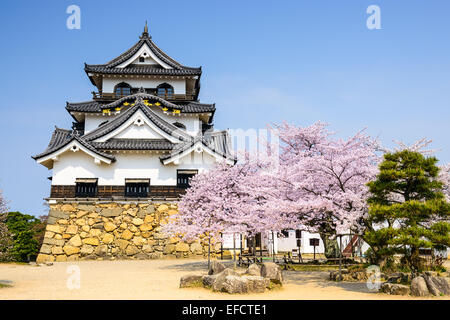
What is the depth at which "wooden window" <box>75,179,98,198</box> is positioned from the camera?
→ 83.3 ft

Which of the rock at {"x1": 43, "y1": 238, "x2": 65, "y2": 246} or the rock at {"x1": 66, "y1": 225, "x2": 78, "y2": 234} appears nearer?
the rock at {"x1": 43, "y1": 238, "x2": 65, "y2": 246}

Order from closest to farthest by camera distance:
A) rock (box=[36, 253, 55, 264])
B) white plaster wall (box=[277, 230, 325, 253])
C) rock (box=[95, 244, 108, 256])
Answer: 1. rock (box=[36, 253, 55, 264])
2. rock (box=[95, 244, 108, 256])
3. white plaster wall (box=[277, 230, 325, 253])

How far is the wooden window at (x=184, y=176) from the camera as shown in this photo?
25.8m

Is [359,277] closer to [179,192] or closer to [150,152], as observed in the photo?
[179,192]

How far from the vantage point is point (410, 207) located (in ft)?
35.9

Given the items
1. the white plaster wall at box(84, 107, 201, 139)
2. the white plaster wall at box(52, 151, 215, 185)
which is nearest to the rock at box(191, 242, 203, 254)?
the white plaster wall at box(52, 151, 215, 185)

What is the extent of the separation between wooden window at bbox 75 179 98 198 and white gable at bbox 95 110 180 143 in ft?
11.7

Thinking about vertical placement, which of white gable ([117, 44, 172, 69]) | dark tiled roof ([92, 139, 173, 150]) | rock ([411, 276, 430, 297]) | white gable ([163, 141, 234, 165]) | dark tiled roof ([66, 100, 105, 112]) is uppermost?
white gable ([117, 44, 172, 69])

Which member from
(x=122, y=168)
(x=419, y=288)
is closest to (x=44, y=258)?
(x=122, y=168)

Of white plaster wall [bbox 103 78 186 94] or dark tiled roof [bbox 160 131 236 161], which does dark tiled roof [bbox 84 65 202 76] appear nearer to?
white plaster wall [bbox 103 78 186 94]

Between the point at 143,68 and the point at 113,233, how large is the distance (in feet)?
48.4

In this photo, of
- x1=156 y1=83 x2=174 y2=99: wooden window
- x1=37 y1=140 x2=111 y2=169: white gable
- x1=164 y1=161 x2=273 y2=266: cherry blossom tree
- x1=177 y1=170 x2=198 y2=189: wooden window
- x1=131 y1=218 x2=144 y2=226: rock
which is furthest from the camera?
x1=156 y1=83 x2=174 y2=99: wooden window

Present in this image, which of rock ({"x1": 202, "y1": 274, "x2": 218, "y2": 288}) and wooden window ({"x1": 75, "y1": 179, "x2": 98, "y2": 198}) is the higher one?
wooden window ({"x1": 75, "y1": 179, "x2": 98, "y2": 198})

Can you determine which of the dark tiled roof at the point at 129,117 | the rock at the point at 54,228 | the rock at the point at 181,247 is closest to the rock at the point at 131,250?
the rock at the point at 181,247
